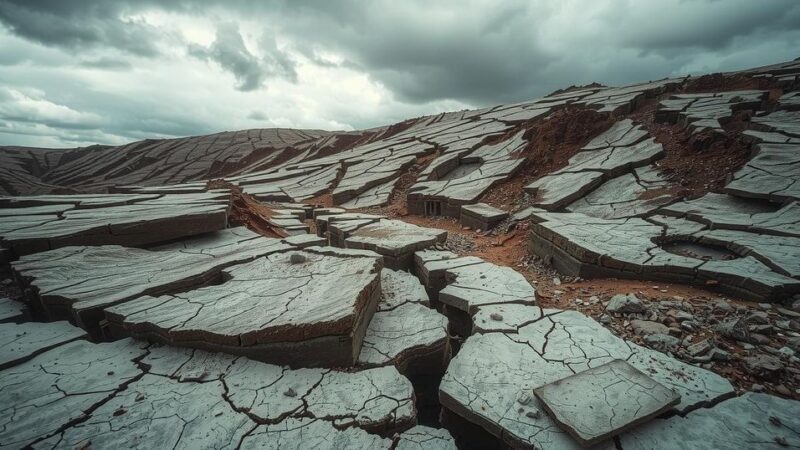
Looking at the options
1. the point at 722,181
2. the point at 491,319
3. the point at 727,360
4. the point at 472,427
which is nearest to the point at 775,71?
the point at 722,181

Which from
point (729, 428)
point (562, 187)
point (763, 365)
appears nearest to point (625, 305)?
point (763, 365)

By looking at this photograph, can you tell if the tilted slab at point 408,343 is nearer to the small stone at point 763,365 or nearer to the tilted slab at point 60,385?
the tilted slab at point 60,385

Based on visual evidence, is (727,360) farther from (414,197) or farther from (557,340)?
(414,197)

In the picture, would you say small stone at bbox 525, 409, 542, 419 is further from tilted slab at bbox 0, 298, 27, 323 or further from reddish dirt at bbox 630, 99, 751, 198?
reddish dirt at bbox 630, 99, 751, 198

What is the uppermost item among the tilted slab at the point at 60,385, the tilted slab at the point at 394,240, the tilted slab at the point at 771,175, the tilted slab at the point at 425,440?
the tilted slab at the point at 771,175

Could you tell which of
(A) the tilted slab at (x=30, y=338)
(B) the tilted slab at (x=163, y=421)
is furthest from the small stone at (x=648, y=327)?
(A) the tilted slab at (x=30, y=338)

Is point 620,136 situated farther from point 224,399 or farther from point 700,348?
point 224,399

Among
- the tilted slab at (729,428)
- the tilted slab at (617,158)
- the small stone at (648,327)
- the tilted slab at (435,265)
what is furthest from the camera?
the tilted slab at (617,158)
